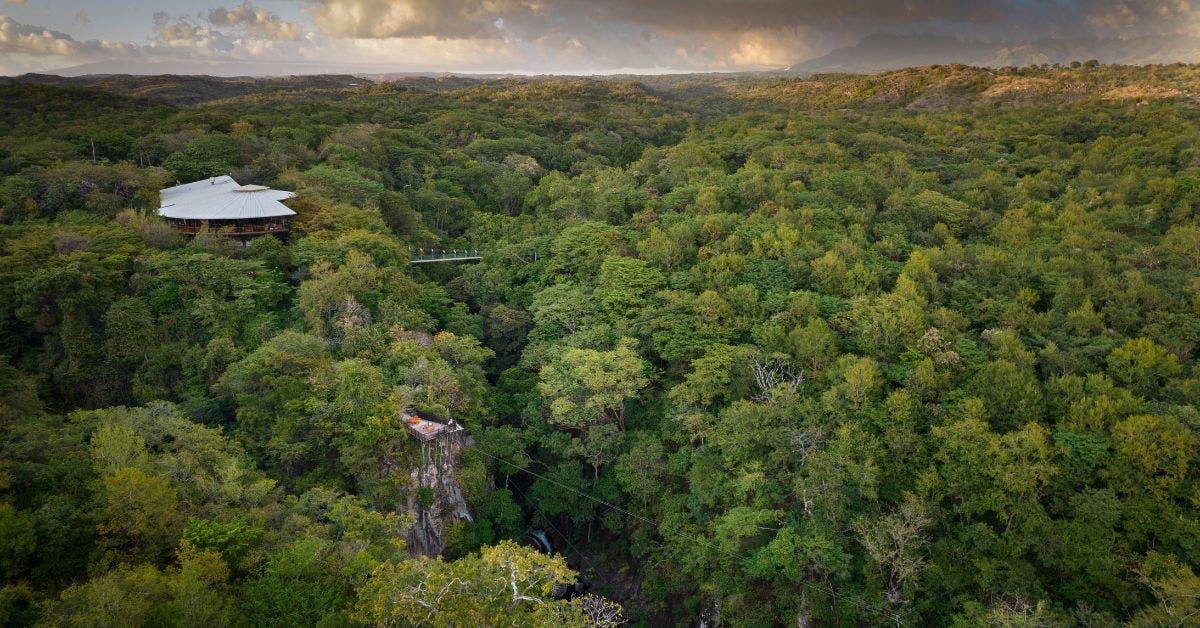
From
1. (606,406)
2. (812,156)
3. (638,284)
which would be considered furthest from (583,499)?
(812,156)

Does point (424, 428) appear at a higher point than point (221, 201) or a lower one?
lower

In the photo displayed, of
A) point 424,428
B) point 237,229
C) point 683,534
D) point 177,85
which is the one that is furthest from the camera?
point 177,85

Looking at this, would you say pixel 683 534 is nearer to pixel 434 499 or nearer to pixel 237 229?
pixel 434 499

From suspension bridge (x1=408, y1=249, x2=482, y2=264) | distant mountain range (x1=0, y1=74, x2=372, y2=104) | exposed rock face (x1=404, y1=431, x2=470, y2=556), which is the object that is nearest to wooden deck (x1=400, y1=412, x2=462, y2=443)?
exposed rock face (x1=404, y1=431, x2=470, y2=556)

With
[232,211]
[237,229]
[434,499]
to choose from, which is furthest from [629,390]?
[232,211]

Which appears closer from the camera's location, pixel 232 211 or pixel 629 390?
pixel 629 390

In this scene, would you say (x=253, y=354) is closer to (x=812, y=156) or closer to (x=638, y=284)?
(x=638, y=284)

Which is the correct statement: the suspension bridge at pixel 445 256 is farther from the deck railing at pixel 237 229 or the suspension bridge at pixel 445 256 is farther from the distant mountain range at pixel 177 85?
the distant mountain range at pixel 177 85
